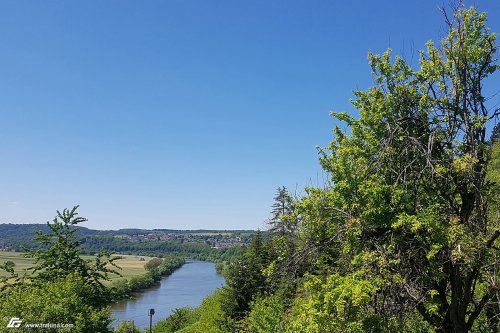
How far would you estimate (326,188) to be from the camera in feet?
32.5

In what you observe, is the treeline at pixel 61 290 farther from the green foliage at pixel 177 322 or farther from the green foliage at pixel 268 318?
the green foliage at pixel 177 322

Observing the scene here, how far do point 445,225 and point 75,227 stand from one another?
765 inches

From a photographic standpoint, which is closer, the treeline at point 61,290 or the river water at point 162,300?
the treeline at point 61,290

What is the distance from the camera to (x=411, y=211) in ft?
24.2

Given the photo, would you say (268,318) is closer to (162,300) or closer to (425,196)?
(425,196)

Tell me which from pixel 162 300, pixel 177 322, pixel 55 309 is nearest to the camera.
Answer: pixel 55 309

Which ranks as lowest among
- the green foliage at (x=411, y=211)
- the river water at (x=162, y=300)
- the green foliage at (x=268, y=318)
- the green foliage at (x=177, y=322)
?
the river water at (x=162, y=300)

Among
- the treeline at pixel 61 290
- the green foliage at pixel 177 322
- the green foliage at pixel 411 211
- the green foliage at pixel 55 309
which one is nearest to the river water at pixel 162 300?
the green foliage at pixel 177 322

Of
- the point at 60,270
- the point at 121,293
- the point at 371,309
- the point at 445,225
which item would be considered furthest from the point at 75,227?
the point at 445,225

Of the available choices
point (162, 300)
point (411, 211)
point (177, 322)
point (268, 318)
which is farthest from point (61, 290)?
point (162, 300)

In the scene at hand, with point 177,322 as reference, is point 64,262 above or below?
above

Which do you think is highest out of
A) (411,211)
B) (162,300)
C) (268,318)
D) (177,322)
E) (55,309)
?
(411,211)

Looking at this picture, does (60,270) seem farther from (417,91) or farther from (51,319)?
(417,91)

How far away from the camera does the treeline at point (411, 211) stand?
271 inches
